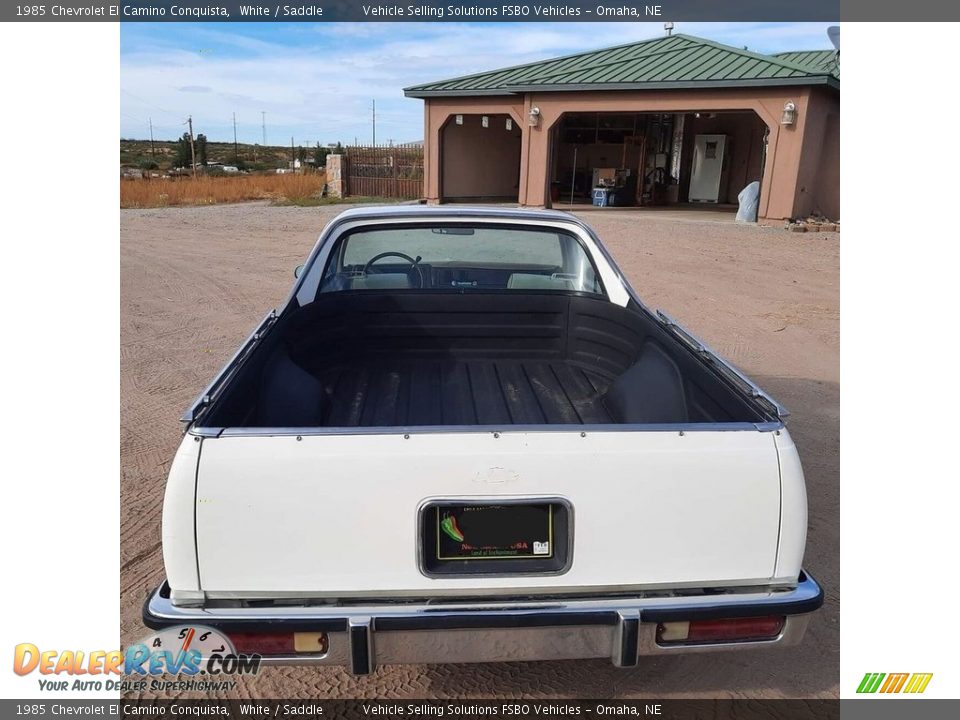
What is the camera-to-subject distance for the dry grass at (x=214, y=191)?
22.9m

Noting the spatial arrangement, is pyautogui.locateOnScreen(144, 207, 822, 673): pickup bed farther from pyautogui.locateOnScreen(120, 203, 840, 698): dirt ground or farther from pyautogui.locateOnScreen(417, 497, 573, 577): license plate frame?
pyautogui.locateOnScreen(120, 203, 840, 698): dirt ground

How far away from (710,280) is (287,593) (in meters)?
9.44

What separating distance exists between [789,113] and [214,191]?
60.2 feet

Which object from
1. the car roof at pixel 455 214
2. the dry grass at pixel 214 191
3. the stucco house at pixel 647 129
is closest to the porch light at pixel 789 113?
the stucco house at pixel 647 129

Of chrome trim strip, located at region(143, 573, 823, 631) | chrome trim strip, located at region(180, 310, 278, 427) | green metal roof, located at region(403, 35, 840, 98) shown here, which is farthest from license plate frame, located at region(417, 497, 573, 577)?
green metal roof, located at region(403, 35, 840, 98)

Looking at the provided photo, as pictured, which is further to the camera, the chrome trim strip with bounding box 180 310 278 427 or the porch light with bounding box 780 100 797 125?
the porch light with bounding box 780 100 797 125

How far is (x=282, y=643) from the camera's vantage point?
2094 mm

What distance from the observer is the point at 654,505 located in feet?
6.91

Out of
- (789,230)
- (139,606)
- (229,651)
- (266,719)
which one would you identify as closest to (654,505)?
(229,651)

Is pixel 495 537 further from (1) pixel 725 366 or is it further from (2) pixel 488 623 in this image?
(1) pixel 725 366

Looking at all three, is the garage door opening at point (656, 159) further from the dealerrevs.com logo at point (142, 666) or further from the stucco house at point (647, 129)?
the dealerrevs.com logo at point (142, 666)

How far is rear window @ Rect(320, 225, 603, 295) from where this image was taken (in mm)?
4242

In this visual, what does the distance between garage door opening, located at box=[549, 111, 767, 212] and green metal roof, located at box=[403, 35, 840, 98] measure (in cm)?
225

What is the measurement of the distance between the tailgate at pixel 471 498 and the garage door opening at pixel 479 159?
1939cm
